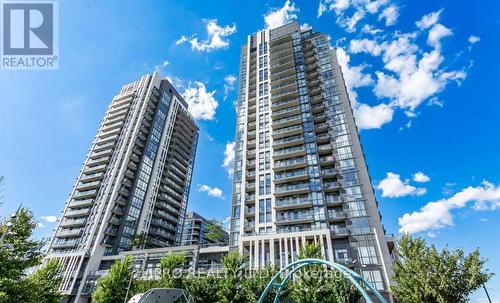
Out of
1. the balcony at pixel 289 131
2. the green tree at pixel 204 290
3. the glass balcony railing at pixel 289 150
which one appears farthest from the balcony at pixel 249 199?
the green tree at pixel 204 290

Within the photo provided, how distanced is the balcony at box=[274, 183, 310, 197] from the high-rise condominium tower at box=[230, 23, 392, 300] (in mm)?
188

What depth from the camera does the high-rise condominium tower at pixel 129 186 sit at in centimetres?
5641

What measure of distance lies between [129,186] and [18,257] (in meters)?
50.6

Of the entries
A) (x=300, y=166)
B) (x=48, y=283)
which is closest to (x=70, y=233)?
(x=48, y=283)

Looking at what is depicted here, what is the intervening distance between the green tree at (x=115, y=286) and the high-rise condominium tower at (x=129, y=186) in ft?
69.0

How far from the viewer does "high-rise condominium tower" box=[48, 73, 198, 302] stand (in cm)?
5641

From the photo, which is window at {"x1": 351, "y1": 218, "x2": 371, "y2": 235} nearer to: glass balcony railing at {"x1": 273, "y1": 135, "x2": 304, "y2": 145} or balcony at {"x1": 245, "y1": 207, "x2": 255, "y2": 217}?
balcony at {"x1": 245, "y1": 207, "x2": 255, "y2": 217}

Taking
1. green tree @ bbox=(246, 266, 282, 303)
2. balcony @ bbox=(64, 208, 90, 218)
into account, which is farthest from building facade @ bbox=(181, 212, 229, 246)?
green tree @ bbox=(246, 266, 282, 303)

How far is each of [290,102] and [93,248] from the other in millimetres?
54243

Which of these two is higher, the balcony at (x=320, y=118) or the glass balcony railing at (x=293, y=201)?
the balcony at (x=320, y=118)

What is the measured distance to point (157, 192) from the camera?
75.6 meters

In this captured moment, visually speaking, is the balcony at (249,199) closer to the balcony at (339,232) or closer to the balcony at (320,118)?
the balcony at (339,232)

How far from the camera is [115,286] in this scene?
114 ft

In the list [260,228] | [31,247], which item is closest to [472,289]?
[260,228]
